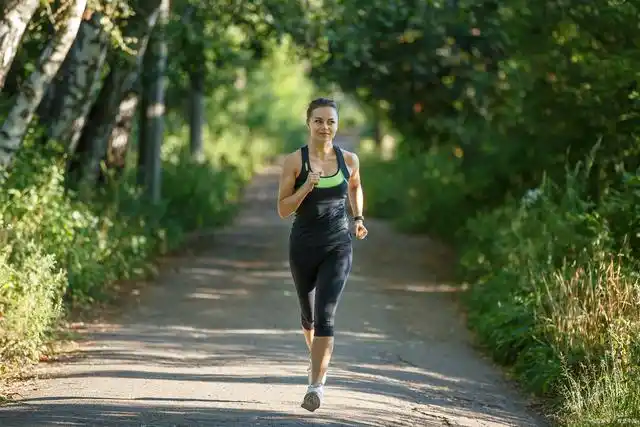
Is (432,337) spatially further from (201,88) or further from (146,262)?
(201,88)

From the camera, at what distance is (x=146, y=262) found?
681 inches

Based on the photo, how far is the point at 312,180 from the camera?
8.38 meters

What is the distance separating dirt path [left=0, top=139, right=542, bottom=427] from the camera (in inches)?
340

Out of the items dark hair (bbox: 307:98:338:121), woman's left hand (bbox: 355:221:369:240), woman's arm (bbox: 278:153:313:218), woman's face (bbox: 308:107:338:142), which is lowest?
woman's left hand (bbox: 355:221:369:240)

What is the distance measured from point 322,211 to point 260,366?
7.95 feet

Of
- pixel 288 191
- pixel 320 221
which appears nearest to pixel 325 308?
pixel 320 221

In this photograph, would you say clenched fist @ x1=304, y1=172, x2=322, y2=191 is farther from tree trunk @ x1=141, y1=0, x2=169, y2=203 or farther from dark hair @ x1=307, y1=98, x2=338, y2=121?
tree trunk @ x1=141, y1=0, x2=169, y2=203

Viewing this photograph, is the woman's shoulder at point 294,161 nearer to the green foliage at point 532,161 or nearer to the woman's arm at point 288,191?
the woman's arm at point 288,191

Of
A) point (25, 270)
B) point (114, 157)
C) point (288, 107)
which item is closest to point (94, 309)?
point (25, 270)

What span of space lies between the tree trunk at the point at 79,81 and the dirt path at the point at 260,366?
218cm

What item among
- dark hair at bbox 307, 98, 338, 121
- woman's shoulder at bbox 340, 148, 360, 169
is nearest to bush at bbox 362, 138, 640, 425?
woman's shoulder at bbox 340, 148, 360, 169

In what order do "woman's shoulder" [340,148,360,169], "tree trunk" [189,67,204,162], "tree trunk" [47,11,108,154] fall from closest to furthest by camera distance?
"woman's shoulder" [340,148,360,169] → "tree trunk" [47,11,108,154] → "tree trunk" [189,67,204,162]

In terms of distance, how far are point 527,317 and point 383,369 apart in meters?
1.66

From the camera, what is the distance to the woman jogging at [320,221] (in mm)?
8594
